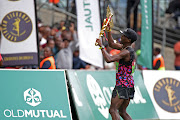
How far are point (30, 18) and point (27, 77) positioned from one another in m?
1.77

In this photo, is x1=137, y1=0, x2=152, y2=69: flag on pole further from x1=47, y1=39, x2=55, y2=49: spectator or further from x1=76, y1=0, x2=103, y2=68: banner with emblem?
Answer: x1=47, y1=39, x2=55, y2=49: spectator

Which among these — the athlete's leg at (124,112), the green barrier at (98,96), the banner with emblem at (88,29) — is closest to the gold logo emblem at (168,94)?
Result: the green barrier at (98,96)

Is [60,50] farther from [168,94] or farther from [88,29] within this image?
[168,94]

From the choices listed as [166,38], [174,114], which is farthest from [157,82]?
[166,38]

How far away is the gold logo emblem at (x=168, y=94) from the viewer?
36.4 ft

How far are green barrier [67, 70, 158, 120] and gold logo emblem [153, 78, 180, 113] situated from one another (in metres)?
0.40

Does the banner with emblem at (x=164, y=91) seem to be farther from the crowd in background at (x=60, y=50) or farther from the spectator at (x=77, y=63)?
the spectator at (x=77, y=63)

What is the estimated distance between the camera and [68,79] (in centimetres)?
931

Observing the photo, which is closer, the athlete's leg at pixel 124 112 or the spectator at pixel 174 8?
the athlete's leg at pixel 124 112

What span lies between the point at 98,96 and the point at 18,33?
2.50 metres

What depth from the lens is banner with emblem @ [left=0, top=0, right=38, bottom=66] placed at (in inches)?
380

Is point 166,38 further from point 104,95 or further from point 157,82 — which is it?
point 104,95

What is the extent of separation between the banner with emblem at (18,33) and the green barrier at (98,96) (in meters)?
1.17

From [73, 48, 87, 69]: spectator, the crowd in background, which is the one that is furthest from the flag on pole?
[73, 48, 87, 69]: spectator
